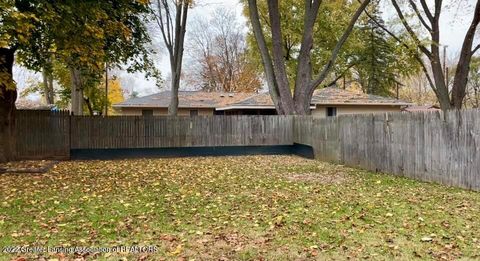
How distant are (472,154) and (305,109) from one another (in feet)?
30.6

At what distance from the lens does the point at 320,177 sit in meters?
9.36

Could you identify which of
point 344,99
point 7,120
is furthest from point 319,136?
point 344,99

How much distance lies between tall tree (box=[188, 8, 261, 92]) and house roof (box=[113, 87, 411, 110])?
13654mm

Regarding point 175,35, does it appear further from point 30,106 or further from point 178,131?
point 30,106

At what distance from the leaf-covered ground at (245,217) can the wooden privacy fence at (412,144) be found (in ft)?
1.50

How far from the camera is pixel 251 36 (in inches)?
1062

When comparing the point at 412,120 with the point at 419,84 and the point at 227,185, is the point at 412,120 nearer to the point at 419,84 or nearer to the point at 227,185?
the point at 227,185

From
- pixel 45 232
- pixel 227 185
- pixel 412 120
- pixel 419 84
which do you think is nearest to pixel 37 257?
pixel 45 232

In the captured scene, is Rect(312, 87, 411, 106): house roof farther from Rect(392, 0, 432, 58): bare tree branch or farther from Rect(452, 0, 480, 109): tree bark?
Rect(452, 0, 480, 109): tree bark

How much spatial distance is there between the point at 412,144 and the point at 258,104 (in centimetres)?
1401

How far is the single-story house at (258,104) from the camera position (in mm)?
22656

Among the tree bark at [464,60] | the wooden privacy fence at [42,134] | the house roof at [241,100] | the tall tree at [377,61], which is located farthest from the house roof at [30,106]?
the tall tree at [377,61]

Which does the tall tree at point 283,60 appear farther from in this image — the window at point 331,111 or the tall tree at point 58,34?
the window at point 331,111

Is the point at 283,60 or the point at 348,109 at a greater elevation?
the point at 283,60
